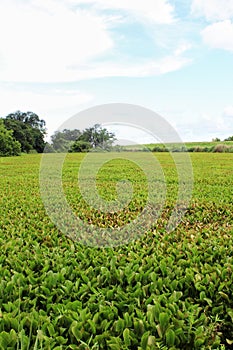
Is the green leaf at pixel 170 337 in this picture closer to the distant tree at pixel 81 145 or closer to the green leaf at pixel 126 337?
the green leaf at pixel 126 337

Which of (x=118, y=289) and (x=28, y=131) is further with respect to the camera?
(x=28, y=131)

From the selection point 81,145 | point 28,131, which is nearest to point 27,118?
point 28,131

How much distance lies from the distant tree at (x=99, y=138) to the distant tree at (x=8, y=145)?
2451cm

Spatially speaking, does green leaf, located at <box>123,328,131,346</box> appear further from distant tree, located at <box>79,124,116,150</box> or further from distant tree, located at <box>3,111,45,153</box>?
distant tree, located at <box>3,111,45,153</box>

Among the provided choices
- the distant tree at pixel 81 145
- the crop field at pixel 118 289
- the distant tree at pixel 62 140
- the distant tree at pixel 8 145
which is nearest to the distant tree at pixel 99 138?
the distant tree at pixel 81 145

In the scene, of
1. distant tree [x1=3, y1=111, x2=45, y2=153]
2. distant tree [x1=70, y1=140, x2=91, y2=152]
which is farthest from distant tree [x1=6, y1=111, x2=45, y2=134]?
distant tree [x1=70, y1=140, x2=91, y2=152]

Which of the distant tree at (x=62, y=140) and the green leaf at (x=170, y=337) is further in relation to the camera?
the distant tree at (x=62, y=140)

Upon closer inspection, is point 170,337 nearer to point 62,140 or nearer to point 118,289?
point 118,289

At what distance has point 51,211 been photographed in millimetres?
5250

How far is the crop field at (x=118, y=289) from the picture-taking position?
2.07 metres

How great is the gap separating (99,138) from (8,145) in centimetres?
2569

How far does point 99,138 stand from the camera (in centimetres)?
816

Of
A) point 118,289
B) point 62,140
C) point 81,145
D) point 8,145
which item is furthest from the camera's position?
point 8,145

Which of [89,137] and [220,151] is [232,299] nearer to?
[89,137]
